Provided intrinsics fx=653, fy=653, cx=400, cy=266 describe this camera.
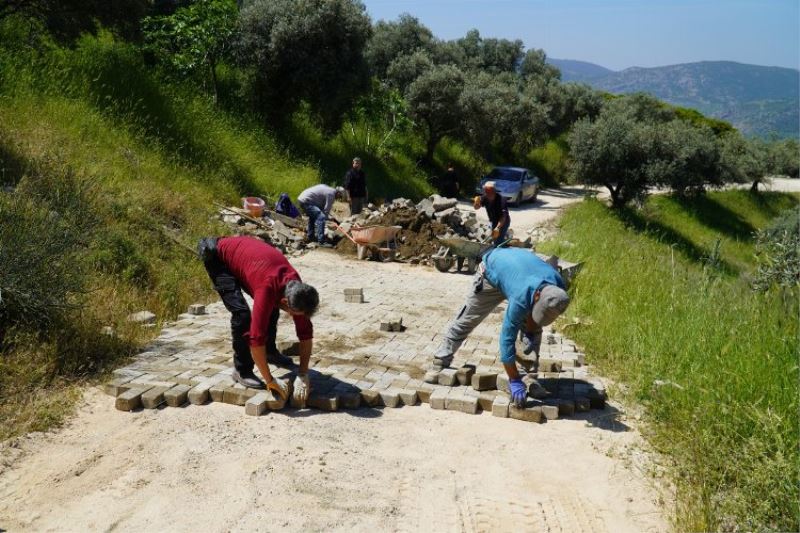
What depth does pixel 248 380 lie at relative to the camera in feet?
18.3

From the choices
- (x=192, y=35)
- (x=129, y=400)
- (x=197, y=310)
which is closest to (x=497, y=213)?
(x=197, y=310)

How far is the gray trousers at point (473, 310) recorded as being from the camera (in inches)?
225

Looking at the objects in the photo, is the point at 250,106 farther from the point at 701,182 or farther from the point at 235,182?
the point at 701,182

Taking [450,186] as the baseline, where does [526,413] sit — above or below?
below

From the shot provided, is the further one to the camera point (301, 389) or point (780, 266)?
point (780, 266)

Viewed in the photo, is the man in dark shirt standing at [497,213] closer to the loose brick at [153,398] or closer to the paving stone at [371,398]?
the paving stone at [371,398]

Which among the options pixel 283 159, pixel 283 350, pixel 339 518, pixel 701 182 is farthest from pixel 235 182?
pixel 701 182

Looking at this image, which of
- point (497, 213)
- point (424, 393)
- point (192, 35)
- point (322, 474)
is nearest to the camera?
point (322, 474)

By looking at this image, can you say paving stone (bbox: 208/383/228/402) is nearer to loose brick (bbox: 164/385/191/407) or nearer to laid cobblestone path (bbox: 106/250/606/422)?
laid cobblestone path (bbox: 106/250/606/422)

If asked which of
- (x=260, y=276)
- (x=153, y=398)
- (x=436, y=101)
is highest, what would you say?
(x=436, y=101)

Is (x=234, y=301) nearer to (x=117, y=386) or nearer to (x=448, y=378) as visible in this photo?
(x=117, y=386)

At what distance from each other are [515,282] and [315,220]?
373 inches

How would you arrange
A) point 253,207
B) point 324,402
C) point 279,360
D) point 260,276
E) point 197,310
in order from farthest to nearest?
point 253,207
point 197,310
point 279,360
point 324,402
point 260,276

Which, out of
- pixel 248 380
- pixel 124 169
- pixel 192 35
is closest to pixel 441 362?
pixel 248 380
